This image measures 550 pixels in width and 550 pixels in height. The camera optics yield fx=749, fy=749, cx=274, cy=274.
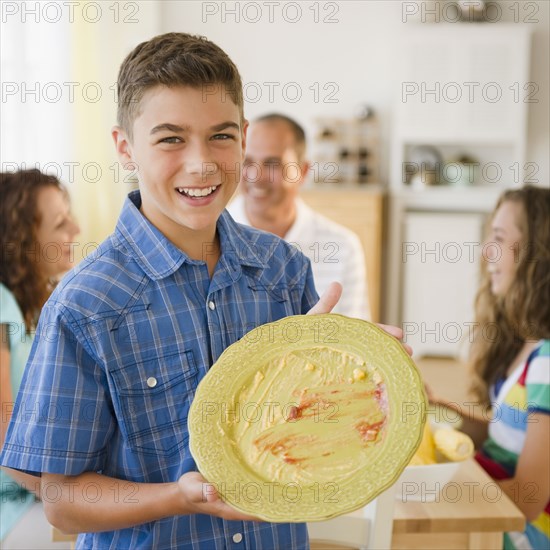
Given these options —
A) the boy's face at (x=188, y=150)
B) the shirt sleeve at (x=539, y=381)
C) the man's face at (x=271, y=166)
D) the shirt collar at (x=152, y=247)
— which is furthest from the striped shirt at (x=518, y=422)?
the man's face at (x=271, y=166)

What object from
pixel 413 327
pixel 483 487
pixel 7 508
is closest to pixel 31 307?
pixel 7 508

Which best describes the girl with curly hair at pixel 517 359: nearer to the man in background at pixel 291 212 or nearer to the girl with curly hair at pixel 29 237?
the man in background at pixel 291 212

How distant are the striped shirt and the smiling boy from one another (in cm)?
75

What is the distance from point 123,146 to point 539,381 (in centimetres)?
104

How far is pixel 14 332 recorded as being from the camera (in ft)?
5.60

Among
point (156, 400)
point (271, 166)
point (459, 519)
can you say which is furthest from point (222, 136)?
point (271, 166)

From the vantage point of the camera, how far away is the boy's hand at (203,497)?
89cm

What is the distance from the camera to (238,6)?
469 centimetres

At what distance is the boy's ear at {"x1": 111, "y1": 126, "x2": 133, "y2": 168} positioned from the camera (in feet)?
3.49

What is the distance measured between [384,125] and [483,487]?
448 cm

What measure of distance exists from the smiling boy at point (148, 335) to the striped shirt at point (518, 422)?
2.47 ft

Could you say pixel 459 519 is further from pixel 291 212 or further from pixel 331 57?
pixel 331 57

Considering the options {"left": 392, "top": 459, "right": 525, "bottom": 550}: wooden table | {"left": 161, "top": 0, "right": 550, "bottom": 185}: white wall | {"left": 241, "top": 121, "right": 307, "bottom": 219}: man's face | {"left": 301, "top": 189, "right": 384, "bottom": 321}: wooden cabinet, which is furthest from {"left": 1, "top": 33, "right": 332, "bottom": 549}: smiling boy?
{"left": 161, "top": 0, "right": 550, "bottom": 185}: white wall

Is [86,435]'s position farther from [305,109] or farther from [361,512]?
[305,109]
